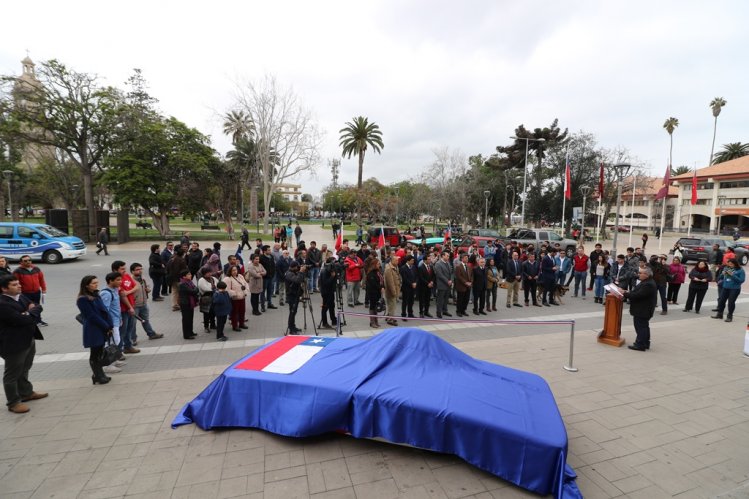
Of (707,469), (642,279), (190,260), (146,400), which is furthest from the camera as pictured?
(190,260)

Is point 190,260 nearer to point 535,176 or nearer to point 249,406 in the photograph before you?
point 249,406

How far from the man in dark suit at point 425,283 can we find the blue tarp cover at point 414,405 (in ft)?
17.5

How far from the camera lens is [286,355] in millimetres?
5047

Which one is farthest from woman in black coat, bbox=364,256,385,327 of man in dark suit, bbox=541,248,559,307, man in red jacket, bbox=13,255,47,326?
man in red jacket, bbox=13,255,47,326

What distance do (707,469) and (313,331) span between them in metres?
Answer: 7.08

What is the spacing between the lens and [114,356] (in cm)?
580

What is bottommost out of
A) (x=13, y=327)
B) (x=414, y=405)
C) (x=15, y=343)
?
(x=414, y=405)

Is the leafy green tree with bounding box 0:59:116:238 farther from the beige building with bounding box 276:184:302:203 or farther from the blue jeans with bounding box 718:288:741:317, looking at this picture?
the beige building with bounding box 276:184:302:203

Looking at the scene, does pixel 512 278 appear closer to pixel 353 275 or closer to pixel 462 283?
pixel 462 283

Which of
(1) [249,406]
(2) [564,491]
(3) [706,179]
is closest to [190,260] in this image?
(1) [249,406]

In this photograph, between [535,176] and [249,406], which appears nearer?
[249,406]

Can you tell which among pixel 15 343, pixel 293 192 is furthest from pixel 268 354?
pixel 293 192

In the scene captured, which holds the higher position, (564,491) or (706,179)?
(706,179)

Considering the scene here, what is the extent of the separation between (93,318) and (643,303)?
32.7 ft
